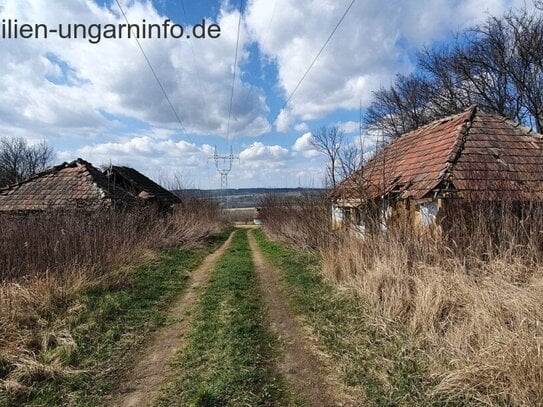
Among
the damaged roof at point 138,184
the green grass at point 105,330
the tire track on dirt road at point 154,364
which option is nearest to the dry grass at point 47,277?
the green grass at point 105,330

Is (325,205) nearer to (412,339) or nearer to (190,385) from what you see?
(412,339)

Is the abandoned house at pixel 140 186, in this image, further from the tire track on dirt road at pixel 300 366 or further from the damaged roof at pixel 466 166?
the tire track on dirt road at pixel 300 366

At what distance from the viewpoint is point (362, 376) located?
4.14 metres

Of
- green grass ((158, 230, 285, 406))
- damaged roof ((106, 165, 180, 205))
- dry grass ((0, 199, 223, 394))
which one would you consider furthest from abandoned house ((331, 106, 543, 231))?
damaged roof ((106, 165, 180, 205))

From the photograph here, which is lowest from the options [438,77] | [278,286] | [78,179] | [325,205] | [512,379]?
[278,286]

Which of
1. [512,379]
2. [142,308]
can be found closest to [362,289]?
[512,379]

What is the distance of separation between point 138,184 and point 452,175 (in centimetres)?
2135

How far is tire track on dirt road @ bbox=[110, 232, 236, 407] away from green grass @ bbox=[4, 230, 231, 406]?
0.59 ft

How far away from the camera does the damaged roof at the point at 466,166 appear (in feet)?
29.3

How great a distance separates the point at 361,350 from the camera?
4.73 meters

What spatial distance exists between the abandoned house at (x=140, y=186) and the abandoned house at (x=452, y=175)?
14.3 m

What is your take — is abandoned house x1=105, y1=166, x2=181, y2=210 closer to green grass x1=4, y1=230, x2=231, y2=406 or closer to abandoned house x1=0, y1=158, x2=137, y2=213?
abandoned house x1=0, y1=158, x2=137, y2=213

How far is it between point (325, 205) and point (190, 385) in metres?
9.57

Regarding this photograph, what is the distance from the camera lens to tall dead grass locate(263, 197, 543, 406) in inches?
134
